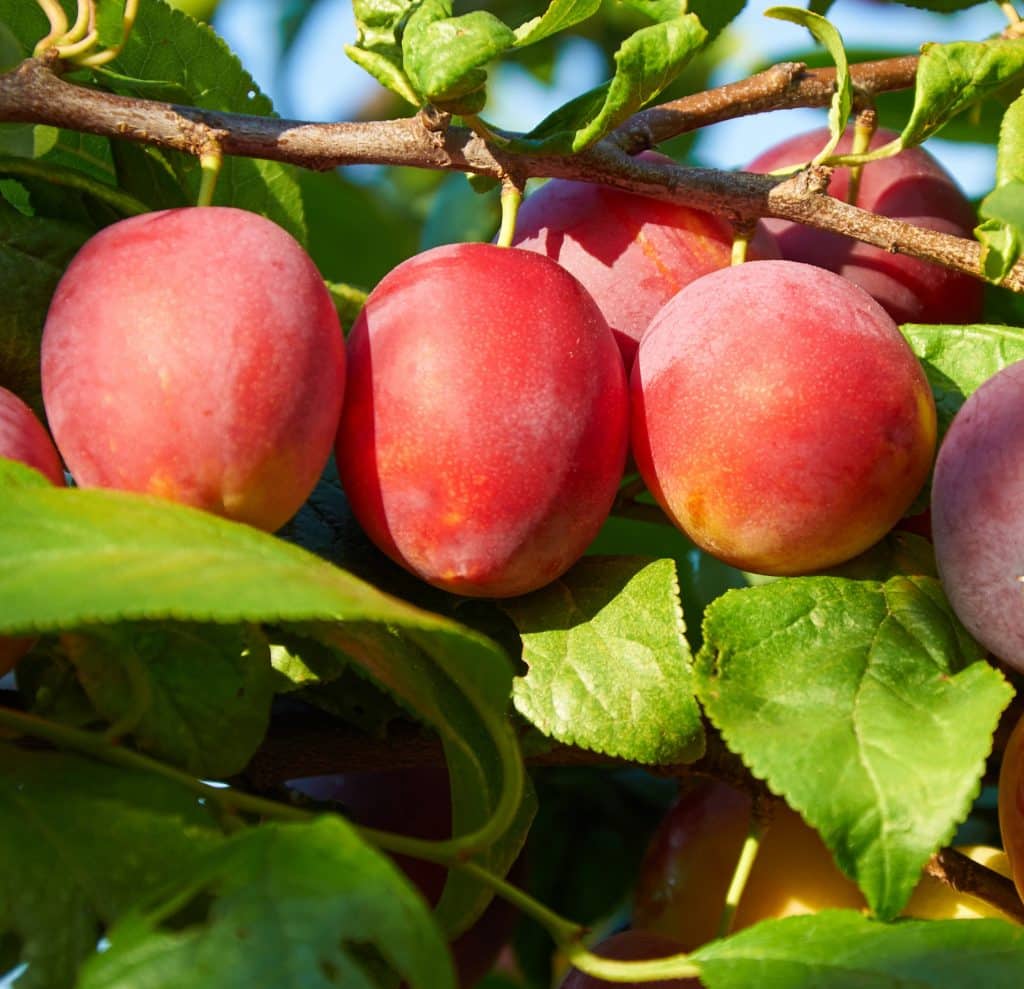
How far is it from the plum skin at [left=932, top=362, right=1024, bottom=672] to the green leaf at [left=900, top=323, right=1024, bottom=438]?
0.08m

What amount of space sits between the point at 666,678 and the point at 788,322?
0.20 m

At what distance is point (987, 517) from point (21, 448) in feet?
1.56

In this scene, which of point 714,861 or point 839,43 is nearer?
point 839,43

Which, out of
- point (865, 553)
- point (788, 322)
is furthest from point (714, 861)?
point (788, 322)

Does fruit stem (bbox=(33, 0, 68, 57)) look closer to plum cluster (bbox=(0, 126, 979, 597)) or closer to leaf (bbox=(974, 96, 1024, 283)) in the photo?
plum cluster (bbox=(0, 126, 979, 597))

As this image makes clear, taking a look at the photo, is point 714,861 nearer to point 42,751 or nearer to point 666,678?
point 666,678

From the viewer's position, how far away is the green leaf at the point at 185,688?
63 centimetres

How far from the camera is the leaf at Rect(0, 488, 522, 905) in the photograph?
1.56 feet

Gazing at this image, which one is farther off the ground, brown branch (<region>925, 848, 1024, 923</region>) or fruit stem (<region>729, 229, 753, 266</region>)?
fruit stem (<region>729, 229, 753, 266</region>)

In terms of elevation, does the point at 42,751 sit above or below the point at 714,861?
above

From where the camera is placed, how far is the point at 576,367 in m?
0.68

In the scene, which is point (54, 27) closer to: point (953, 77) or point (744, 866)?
point (953, 77)

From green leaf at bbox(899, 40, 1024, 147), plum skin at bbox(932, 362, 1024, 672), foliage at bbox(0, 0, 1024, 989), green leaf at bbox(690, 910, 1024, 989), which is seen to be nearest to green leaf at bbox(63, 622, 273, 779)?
foliage at bbox(0, 0, 1024, 989)

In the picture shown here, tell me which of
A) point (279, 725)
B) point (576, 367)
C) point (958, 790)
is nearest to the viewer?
point (958, 790)
